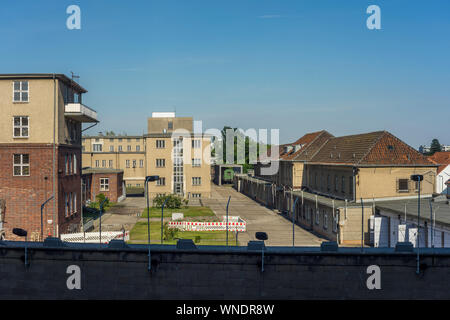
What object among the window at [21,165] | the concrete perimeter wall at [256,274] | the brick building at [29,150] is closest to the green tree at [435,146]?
the brick building at [29,150]

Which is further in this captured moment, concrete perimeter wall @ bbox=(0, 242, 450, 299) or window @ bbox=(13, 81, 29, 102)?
window @ bbox=(13, 81, 29, 102)

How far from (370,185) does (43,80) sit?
29.2 metres

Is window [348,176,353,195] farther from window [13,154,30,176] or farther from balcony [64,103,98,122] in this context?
window [13,154,30,176]

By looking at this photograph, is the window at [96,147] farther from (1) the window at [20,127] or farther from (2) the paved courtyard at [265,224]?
(1) the window at [20,127]

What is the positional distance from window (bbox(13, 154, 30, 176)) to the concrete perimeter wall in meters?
18.2

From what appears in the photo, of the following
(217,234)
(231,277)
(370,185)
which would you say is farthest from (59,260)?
(370,185)

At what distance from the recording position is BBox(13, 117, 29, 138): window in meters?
33.1

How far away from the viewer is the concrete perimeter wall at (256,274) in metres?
17.0

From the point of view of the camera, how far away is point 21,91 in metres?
32.9

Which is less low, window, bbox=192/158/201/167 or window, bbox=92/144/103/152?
window, bbox=92/144/103/152

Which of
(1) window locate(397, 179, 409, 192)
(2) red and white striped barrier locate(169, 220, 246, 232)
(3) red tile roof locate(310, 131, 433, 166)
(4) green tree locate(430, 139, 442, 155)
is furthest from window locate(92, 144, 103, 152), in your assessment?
(4) green tree locate(430, 139, 442, 155)

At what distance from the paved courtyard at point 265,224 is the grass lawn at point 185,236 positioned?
5.09 ft

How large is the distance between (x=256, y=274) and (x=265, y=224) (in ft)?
92.3

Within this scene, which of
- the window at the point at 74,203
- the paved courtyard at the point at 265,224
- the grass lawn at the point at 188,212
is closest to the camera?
the paved courtyard at the point at 265,224
